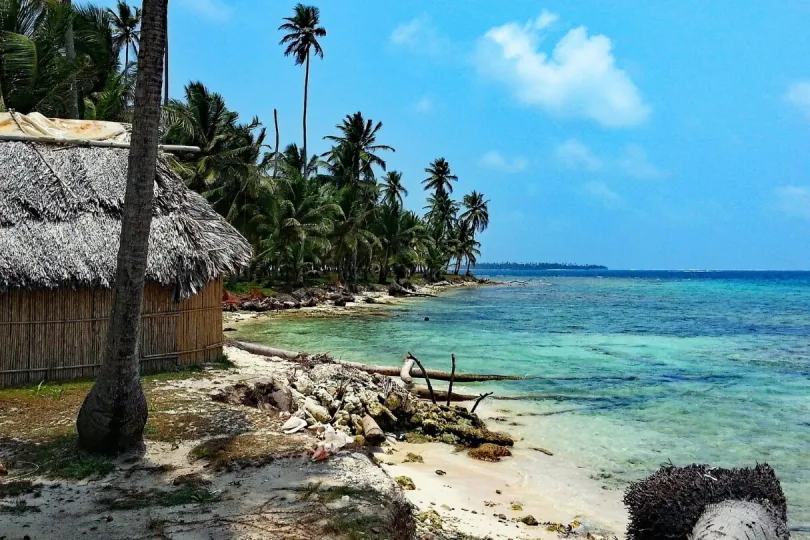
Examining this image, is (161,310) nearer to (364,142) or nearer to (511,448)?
(511,448)

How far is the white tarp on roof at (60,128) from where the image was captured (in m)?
11.2

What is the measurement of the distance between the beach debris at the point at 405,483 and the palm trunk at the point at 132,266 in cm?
353

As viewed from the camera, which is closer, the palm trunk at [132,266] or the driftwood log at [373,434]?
the palm trunk at [132,266]

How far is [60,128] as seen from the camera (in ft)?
38.8

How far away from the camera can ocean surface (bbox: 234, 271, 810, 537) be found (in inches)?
414

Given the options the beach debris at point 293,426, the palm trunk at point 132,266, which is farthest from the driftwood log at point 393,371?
the palm trunk at point 132,266

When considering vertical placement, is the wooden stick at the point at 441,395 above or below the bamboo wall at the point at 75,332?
below

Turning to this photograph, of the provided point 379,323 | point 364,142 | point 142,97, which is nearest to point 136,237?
point 142,97

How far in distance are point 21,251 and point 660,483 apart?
9833mm

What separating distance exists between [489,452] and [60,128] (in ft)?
34.9

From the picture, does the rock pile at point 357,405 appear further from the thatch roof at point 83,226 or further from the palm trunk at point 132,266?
the palm trunk at point 132,266

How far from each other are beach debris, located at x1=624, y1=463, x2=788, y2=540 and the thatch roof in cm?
833

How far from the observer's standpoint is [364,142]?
4703 cm

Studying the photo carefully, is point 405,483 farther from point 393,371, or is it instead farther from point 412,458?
point 393,371
